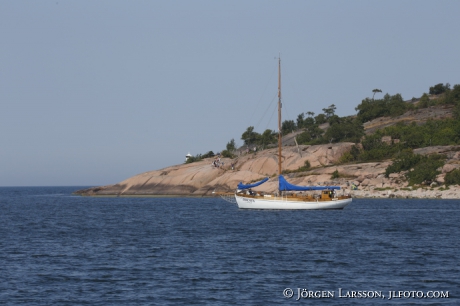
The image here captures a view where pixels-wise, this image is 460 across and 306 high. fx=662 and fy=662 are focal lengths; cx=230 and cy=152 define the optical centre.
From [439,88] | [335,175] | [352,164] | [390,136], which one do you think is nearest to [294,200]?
[335,175]

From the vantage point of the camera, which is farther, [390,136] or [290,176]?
[390,136]

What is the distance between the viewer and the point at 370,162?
11269cm

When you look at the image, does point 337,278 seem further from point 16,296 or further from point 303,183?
point 303,183

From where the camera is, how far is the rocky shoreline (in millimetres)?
100938

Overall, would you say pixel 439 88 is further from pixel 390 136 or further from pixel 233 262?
pixel 233 262

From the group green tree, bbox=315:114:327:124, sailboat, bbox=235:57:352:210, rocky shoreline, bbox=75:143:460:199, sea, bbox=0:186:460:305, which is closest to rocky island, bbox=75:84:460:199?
rocky shoreline, bbox=75:143:460:199

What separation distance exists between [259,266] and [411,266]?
817 centimetres

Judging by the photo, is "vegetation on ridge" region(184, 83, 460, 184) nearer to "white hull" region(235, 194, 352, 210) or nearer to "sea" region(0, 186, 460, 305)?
"white hull" region(235, 194, 352, 210)

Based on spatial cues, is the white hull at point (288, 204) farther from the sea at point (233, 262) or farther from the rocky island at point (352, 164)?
the rocky island at point (352, 164)

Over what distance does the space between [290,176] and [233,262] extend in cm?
7483

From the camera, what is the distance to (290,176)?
4387 inches

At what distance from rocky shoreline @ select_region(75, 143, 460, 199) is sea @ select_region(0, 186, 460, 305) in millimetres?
36385

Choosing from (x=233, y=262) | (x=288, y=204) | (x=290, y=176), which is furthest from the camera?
(x=290, y=176)

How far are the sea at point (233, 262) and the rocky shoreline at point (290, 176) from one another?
36.4m
